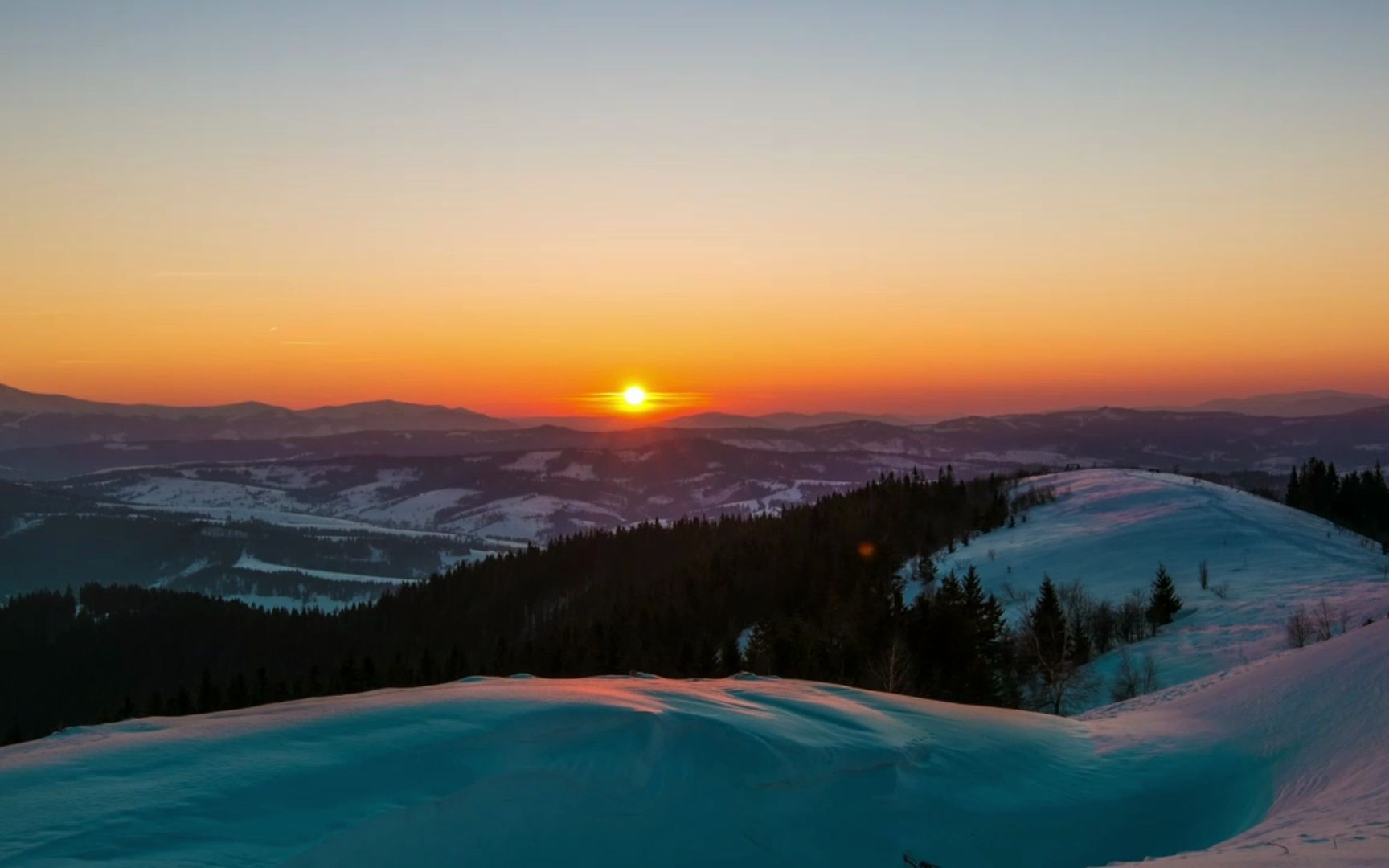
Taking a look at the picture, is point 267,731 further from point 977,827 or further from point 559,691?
A: point 977,827

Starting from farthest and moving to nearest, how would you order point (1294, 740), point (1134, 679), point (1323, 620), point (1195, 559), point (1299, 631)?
1. point (1195, 559)
2. point (1134, 679)
3. point (1323, 620)
4. point (1299, 631)
5. point (1294, 740)

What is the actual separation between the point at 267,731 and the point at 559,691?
183 inches

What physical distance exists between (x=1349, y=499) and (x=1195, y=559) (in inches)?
1830

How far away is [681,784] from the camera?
13.2 m

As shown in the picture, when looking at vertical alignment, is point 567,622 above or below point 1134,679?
below

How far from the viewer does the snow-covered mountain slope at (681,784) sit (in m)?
11.0

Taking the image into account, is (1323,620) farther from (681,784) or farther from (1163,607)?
(681,784)

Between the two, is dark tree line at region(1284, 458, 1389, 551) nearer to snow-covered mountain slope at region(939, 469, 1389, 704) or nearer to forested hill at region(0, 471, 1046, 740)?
snow-covered mountain slope at region(939, 469, 1389, 704)

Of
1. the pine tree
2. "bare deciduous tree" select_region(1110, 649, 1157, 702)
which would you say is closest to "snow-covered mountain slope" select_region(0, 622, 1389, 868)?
"bare deciduous tree" select_region(1110, 649, 1157, 702)

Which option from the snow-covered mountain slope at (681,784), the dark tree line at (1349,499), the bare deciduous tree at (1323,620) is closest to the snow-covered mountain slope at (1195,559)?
the bare deciduous tree at (1323,620)

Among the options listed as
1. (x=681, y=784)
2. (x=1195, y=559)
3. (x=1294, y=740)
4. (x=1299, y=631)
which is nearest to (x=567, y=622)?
(x=1195, y=559)

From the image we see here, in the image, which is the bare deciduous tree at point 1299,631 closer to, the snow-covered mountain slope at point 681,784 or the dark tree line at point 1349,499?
the snow-covered mountain slope at point 681,784

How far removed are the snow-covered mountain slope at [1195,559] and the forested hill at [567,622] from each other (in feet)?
24.7

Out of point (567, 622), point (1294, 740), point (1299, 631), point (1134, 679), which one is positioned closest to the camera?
point (1294, 740)
